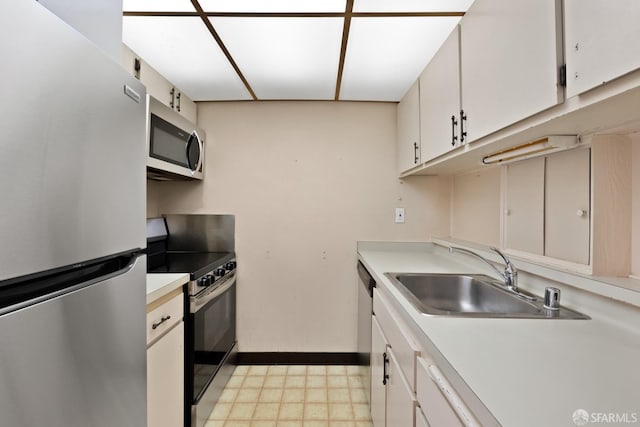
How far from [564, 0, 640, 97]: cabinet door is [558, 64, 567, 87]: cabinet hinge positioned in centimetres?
1

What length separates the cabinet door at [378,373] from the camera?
1364 mm

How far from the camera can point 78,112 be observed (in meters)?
0.56

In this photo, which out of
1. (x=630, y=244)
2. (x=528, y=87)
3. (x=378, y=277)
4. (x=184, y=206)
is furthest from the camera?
(x=184, y=206)

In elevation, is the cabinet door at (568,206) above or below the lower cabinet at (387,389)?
above

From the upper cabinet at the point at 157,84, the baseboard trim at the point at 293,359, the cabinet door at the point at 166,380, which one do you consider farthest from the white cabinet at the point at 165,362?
the upper cabinet at the point at 157,84

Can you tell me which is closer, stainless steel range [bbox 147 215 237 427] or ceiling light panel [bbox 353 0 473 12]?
ceiling light panel [bbox 353 0 473 12]

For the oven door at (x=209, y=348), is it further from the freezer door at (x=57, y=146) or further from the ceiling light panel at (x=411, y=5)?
the ceiling light panel at (x=411, y=5)

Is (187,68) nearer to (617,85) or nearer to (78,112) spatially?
(78,112)

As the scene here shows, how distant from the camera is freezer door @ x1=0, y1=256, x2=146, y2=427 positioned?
0.45m

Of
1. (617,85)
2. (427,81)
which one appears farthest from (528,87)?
(427,81)

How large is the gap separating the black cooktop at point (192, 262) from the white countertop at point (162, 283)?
0.09 meters

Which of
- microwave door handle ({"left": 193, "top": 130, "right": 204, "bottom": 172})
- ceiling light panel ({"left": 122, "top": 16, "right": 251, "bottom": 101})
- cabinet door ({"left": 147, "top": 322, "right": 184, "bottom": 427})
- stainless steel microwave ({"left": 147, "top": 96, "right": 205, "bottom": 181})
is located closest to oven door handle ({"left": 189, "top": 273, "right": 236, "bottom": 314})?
cabinet door ({"left": 147, "top": 322, "right": 184, "bottom": 427})

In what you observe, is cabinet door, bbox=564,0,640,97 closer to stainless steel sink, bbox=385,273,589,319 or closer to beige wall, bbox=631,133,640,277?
beige wall, bbox=631,133,640,277

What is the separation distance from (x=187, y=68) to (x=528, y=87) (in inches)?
71.1
